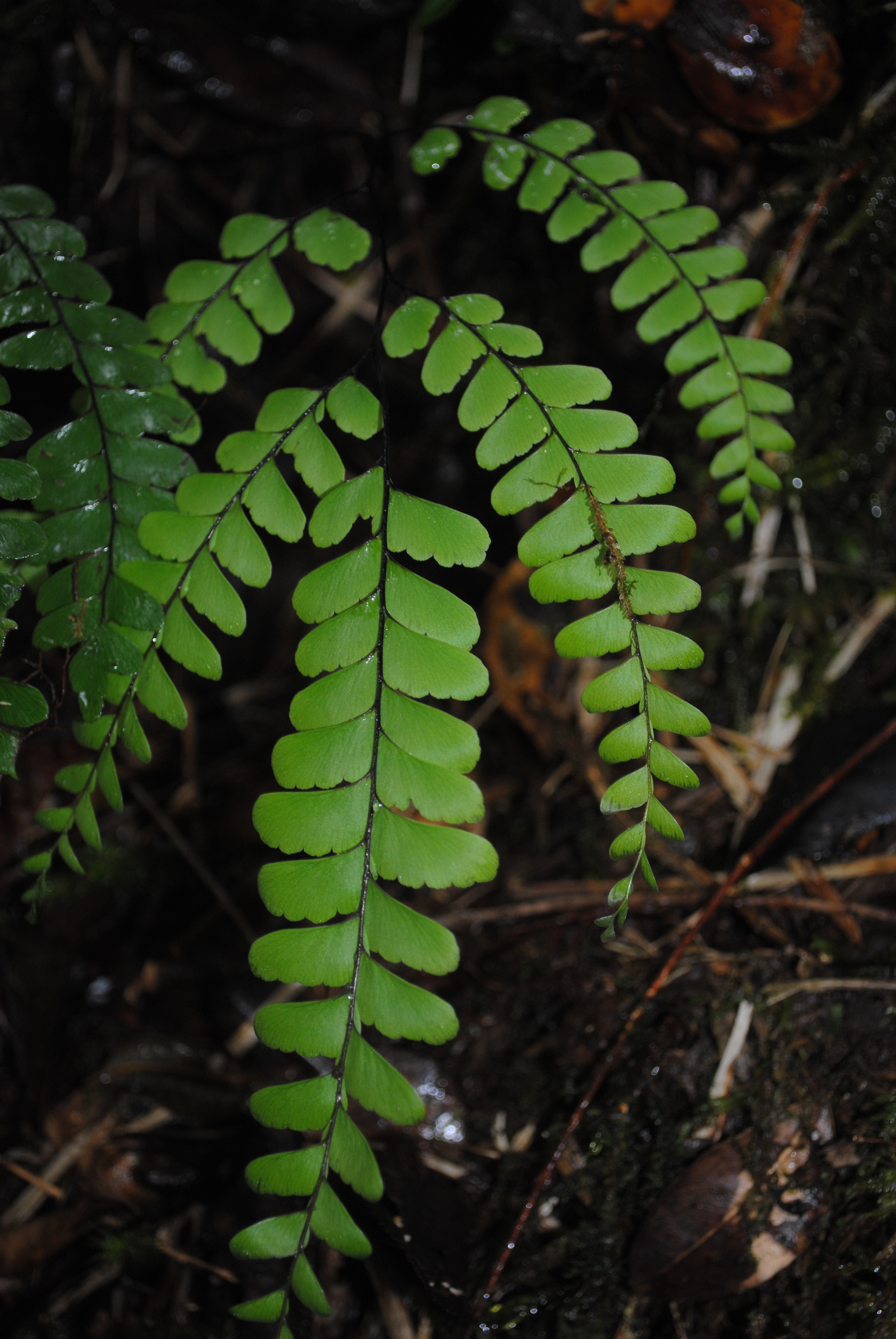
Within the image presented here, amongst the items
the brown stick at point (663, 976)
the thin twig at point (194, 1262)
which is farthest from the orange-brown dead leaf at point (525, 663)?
the thin twig at point (194, 1262)

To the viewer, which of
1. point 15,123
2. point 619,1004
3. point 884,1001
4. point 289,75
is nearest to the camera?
point 884,1001

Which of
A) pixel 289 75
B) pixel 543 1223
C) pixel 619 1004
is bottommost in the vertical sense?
pixel 543 1223

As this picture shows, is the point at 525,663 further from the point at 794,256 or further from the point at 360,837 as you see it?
the point at 794,256

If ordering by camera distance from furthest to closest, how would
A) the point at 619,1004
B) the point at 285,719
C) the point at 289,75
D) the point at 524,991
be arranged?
1. the point at 285,719
2. the point at 289,75
3. the point at 524,991
4. the point at 619,1004

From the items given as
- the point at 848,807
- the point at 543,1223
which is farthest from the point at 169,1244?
the point at 848,807

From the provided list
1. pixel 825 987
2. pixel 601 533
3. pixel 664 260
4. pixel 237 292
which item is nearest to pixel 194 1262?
pixel 825 987

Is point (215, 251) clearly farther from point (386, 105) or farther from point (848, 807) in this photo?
point (848, 807)

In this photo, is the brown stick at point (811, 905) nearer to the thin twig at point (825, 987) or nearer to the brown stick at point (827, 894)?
the brown stick at point (827, 894)
